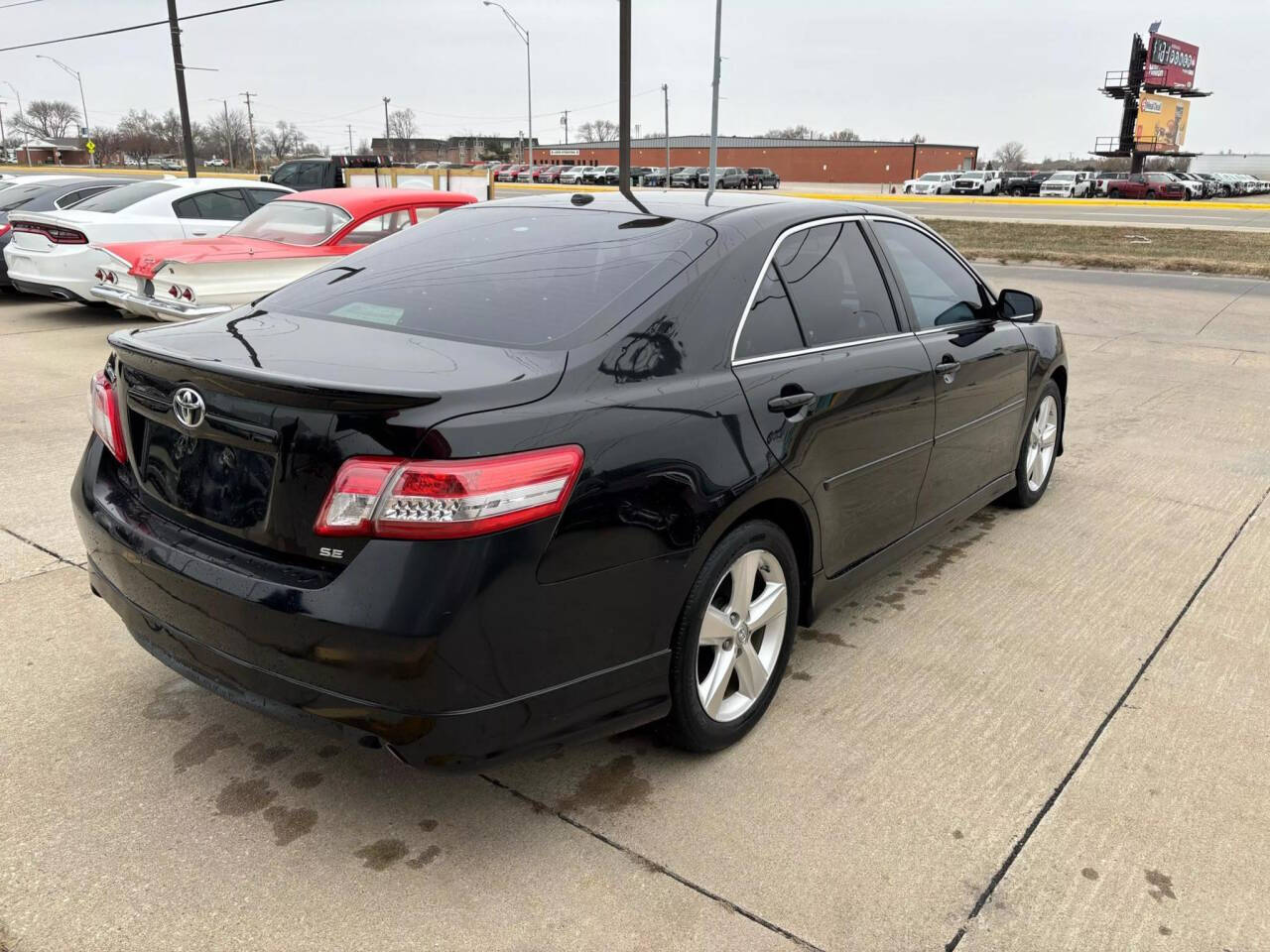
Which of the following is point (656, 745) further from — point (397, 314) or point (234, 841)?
→ point (397, 314)

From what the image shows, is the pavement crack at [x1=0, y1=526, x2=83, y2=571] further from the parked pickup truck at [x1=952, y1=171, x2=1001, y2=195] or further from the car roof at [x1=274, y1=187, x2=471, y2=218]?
the parked pickup truck at [x1=952, y1=171, x2=1001, y2=195]

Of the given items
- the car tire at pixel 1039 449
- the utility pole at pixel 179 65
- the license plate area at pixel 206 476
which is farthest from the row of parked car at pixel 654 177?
the license plate area at pixel 206 476

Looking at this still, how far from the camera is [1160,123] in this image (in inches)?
3132

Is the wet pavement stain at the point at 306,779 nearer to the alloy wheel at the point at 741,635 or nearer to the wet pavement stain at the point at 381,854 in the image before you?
the wet pavement stain at the point at 381,854

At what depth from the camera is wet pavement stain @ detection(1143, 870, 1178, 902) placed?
2424 millimetres

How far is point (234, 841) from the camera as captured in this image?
254 centimetres

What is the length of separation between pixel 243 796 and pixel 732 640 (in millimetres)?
1422

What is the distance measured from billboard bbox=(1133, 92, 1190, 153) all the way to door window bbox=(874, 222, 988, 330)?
3364 inches

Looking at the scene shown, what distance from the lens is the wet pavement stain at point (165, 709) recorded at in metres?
3.11

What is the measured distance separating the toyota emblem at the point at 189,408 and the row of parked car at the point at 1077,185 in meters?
56.5

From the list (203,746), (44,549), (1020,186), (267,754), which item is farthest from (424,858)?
(1020,186)

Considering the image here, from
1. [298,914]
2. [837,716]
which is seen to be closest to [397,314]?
[298,914]

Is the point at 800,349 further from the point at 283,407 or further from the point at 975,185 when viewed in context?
the point at 975,185

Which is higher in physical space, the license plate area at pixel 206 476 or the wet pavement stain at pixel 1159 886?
the license plate area at pixel 206 476
